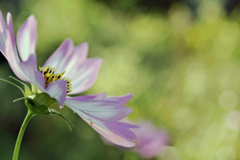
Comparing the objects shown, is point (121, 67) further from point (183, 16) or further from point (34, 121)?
point (183, 16)

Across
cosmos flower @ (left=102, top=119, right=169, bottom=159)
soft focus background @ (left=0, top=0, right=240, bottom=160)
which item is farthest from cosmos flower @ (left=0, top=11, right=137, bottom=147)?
soft focus background @ (left=0, top=0, right=240, bottom=160)

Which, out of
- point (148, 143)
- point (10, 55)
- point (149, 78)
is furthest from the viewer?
point (149, 78)

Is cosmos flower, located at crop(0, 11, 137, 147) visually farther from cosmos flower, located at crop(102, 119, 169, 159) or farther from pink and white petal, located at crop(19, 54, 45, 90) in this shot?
cosmos flower, located at crop(102, 119, 169, 159)

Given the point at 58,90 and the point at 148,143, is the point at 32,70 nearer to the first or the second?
the point at 58,90

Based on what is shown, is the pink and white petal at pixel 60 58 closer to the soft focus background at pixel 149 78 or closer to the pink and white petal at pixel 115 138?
the pink and white petal at pixel 115 138

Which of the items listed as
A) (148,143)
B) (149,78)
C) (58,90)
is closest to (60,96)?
(58,90)

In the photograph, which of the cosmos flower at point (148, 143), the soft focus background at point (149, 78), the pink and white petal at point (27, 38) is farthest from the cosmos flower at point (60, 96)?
the soft focus background at point (149, 78)
